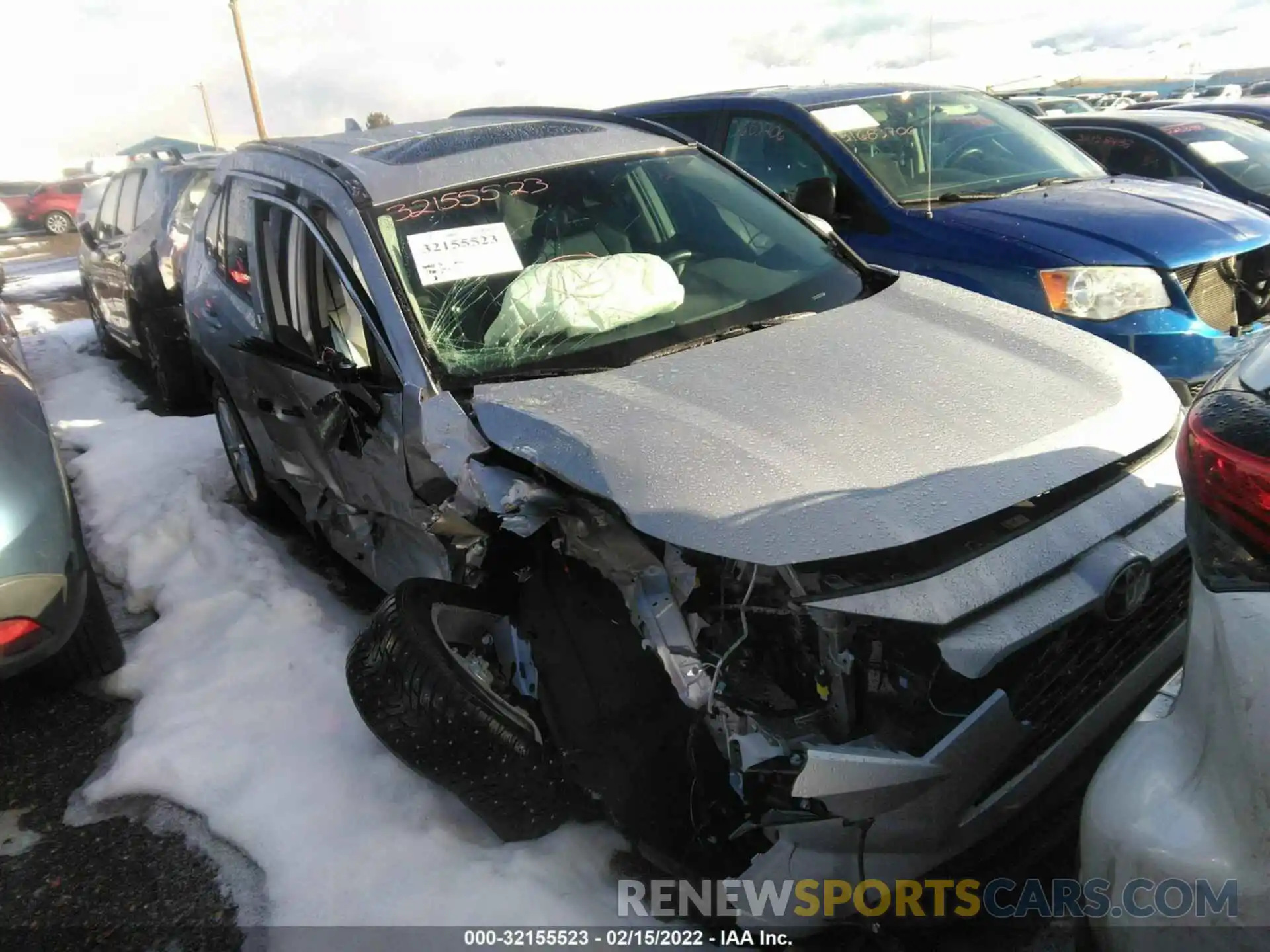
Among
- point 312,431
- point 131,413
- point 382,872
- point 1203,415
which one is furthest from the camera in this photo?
point 131,413

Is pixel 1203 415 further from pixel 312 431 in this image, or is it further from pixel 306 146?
pixel 306 146

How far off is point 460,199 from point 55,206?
23.8 meters

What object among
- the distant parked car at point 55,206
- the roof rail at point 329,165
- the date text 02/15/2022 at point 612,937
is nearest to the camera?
the date text 02/15/2022 at point 612,937

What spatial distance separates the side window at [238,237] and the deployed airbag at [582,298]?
1592 millimetres

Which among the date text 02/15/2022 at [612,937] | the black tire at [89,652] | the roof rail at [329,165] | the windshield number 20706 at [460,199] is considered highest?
the roof rail at [329,165]

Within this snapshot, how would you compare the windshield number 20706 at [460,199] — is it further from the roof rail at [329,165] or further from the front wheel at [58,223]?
the front wheel at [58,223]

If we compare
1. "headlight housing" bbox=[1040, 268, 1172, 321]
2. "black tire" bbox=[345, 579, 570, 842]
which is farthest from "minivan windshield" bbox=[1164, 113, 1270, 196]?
"black tire" bbox=[345, 579, 570, 842]

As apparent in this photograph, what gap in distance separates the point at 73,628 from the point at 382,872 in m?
1.32

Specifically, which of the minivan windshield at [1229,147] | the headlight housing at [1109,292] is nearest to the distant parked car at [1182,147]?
the minivan windshield at [1229,147]

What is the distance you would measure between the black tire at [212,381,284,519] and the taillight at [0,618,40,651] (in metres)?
1.72

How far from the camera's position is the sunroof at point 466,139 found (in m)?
3.21

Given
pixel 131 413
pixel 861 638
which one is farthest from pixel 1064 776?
pixel 131 413

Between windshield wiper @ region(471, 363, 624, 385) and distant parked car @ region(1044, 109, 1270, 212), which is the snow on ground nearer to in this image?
windshield wiper @ region(471, 363, 624, 385)

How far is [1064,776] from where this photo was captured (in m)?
2.07
